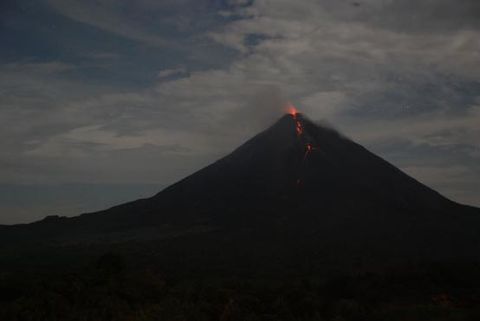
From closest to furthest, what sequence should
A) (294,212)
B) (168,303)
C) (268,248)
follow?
(168,303), (268,248), (294,212)

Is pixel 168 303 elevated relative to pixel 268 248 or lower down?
elevated

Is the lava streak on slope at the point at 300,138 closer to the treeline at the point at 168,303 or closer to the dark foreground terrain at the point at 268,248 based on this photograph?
the dark foreground terrain at the point at 268,248

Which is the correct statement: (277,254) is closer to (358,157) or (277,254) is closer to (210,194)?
(210,194)

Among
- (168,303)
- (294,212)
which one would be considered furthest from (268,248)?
(168,303)

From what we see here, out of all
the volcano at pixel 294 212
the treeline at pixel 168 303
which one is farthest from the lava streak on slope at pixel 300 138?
the treeline at pixel 168 303

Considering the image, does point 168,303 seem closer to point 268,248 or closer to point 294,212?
point 268,248

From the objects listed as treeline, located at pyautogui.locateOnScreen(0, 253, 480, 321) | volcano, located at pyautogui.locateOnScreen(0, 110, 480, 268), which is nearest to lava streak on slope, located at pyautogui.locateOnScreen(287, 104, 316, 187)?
volcano, located at pyautogui.locateOnScreen(0, 110, 480, 268)

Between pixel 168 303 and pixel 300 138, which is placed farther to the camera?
pixel 300 138
